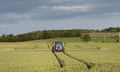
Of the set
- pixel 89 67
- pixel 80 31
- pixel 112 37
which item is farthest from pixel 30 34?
pixel 89 67

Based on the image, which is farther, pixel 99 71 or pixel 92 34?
pixel 92 34

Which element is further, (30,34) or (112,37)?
(30,34)

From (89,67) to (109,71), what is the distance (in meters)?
1.40

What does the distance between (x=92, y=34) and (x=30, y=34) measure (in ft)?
66.6

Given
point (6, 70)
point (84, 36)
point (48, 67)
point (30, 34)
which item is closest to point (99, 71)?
point (48, 67)

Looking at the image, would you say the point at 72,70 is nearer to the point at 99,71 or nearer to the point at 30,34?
the point at 99,71

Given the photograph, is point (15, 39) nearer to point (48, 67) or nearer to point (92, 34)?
point (92, 34)

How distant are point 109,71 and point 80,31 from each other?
11733 cm

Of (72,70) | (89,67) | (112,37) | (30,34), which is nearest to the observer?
(72,70)

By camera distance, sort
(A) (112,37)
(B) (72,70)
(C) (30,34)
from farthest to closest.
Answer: (C) (30,34)
(A) (112,37)
(B) (72,70)

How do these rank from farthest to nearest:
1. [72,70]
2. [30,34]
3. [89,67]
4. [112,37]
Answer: [30,34] < [112,37] < [89,67] < [72,70]

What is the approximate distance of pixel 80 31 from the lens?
133375mm

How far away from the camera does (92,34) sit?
4749 inches

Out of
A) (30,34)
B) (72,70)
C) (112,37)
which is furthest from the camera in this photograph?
(30,34)
